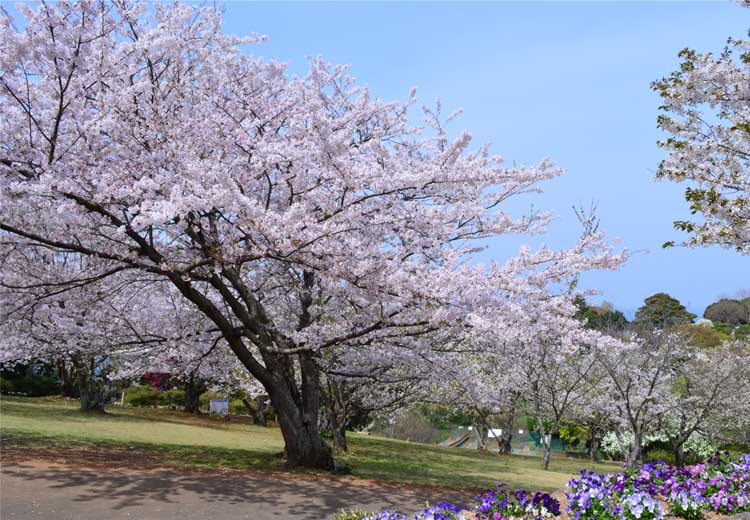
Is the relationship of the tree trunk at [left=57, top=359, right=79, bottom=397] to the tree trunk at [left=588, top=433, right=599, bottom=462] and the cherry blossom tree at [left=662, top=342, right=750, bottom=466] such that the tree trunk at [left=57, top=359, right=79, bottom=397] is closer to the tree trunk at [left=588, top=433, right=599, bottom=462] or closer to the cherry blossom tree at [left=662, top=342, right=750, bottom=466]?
the tree trunk at [left=588, top=433, right=599, bottom=462]

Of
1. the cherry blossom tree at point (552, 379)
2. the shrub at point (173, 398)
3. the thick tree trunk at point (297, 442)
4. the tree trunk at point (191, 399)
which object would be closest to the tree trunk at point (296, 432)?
the thick tree trunk at point (297, 442)

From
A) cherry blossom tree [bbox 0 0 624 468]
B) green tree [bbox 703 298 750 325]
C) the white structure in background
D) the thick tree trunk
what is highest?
green tree [bbox 703 298 750 325]

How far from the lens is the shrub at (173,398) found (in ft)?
108

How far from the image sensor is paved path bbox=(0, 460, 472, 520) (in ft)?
23.5

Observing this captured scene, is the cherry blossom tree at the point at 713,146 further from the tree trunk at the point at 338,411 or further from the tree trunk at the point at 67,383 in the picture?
the tree trunk at the point at 67,383

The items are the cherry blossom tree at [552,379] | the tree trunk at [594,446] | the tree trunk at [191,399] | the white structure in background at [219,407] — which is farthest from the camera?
the white structure in background at [219,407]

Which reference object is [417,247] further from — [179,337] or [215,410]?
[215,410]

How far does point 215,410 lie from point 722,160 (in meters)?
25.8

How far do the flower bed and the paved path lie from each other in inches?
78.1

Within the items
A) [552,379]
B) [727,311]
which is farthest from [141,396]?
[727,311]

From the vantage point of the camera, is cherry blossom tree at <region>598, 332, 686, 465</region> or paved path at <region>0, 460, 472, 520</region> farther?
cherry blossom tree at <region>598, 332, 686, 465</region>

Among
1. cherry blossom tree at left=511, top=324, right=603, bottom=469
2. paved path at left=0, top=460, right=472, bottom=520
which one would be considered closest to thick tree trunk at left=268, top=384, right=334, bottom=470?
paved path at left=0, top=460, right=472, bottom=520

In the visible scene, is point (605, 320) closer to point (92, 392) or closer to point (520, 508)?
point (92, 392)

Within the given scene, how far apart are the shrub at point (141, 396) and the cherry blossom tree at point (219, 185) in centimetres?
2361
